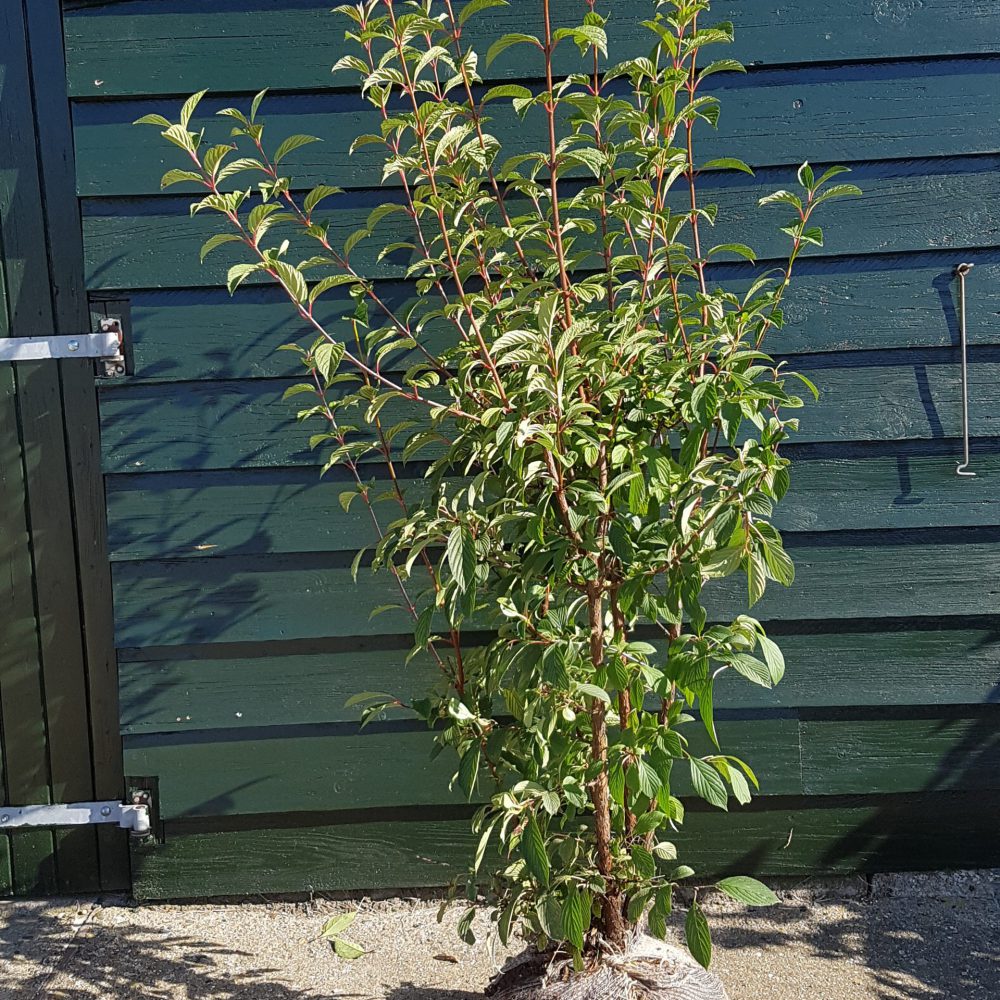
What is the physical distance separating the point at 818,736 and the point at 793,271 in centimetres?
113

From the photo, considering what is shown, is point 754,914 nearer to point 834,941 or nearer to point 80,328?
point 834,941

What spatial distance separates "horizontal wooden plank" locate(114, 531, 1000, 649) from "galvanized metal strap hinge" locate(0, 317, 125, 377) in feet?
1.61

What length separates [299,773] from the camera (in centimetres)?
251

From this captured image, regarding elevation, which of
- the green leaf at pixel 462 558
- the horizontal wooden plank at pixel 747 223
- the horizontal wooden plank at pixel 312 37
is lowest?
the green leaf at pixel 462 558

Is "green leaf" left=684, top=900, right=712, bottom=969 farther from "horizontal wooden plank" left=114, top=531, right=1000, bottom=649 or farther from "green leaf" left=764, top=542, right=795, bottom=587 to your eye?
"horizontal wooden plank" left=114, top=531, right=1000, bottom=649

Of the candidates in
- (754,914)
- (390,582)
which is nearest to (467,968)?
(754,914)

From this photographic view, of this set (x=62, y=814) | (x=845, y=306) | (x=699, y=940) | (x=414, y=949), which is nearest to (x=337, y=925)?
(x=414, y=949)

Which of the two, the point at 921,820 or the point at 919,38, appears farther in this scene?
the point at 921,820

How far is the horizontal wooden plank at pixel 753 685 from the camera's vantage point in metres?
2.46

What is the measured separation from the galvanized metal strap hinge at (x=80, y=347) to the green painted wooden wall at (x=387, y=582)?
0.22ft

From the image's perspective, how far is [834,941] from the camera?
7.75 ft

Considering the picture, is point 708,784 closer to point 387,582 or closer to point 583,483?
point 583,483

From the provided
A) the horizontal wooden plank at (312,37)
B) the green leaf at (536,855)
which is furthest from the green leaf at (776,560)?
the horizontal wooden plank at (312,37)

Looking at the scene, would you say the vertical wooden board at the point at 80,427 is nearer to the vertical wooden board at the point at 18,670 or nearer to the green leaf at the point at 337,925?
the vertical wooden board at the point at 18,670
